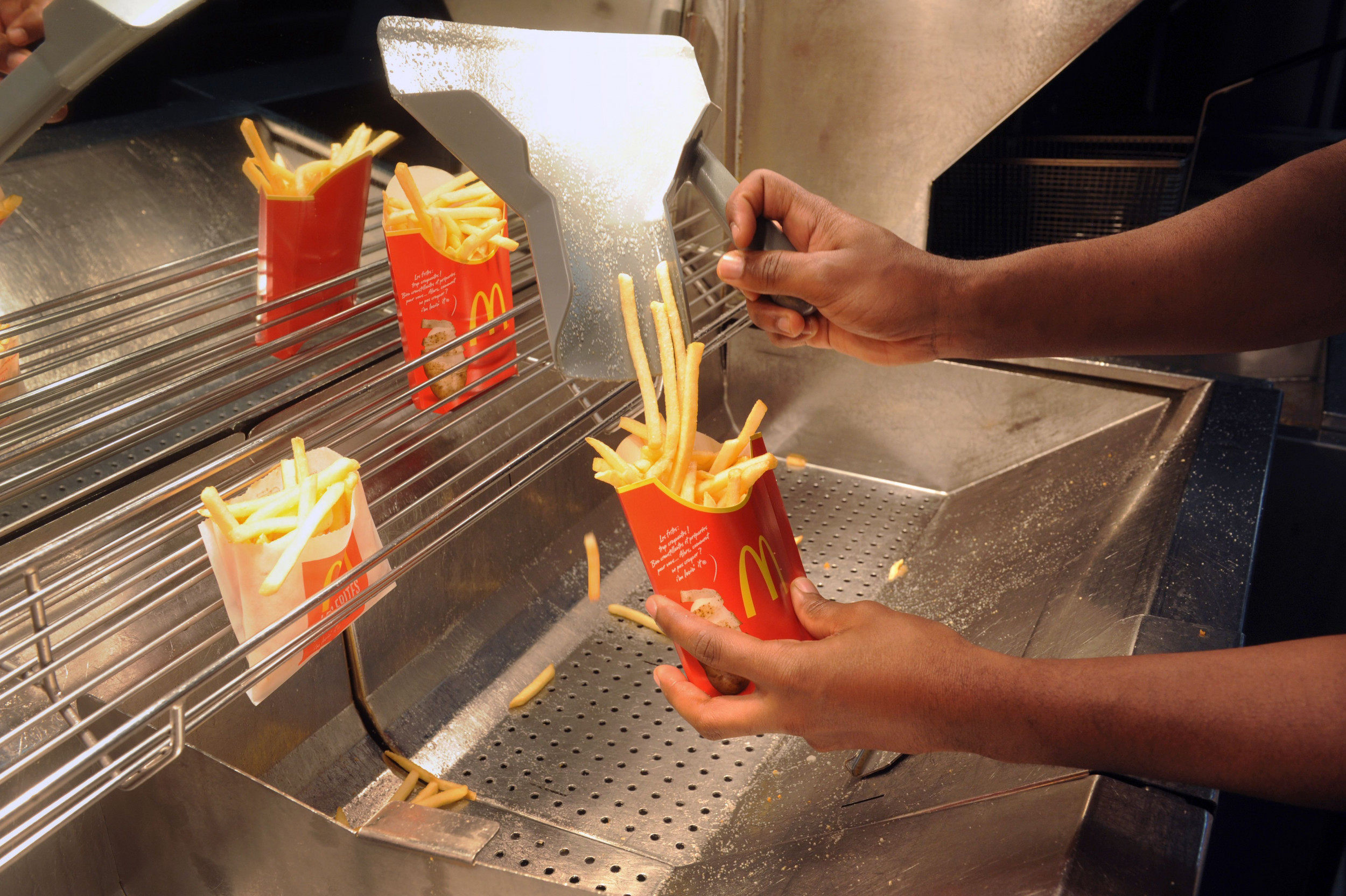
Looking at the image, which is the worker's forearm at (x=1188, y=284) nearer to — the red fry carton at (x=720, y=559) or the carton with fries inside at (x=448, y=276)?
the red fry carton at (x=720, y=559)

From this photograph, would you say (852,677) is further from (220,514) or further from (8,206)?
(8,206)

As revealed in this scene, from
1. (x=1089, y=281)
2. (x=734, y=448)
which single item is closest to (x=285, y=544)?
(x=734, y=448)

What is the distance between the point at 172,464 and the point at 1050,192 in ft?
5.34

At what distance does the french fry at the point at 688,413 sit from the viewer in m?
0.83

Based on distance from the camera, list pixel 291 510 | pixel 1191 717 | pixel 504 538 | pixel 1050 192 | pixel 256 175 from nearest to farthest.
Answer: pixel 1191 717
pixel 291 510
pixel 256 175
pixel 504 538
pixel 1050 192

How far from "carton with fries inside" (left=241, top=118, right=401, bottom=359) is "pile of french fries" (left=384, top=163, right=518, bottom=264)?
A: 0.24ft

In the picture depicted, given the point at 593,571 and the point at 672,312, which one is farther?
the point at 593,571

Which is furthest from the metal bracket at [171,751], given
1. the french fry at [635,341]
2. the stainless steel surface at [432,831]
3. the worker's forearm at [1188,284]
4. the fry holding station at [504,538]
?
the worker's forearm at [1188,284]

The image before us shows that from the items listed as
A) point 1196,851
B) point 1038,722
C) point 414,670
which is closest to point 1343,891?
point 1196,851

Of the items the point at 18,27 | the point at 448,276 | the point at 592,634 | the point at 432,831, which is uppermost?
the point at 18,27

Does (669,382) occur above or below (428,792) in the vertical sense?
above

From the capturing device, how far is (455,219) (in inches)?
47.3

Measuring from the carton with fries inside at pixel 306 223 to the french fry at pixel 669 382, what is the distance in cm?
60

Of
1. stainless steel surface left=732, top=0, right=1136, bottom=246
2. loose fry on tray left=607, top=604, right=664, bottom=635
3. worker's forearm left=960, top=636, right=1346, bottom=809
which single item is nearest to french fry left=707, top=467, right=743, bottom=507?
worker's forearm left=960, top=636, right=1346, bottom=809
